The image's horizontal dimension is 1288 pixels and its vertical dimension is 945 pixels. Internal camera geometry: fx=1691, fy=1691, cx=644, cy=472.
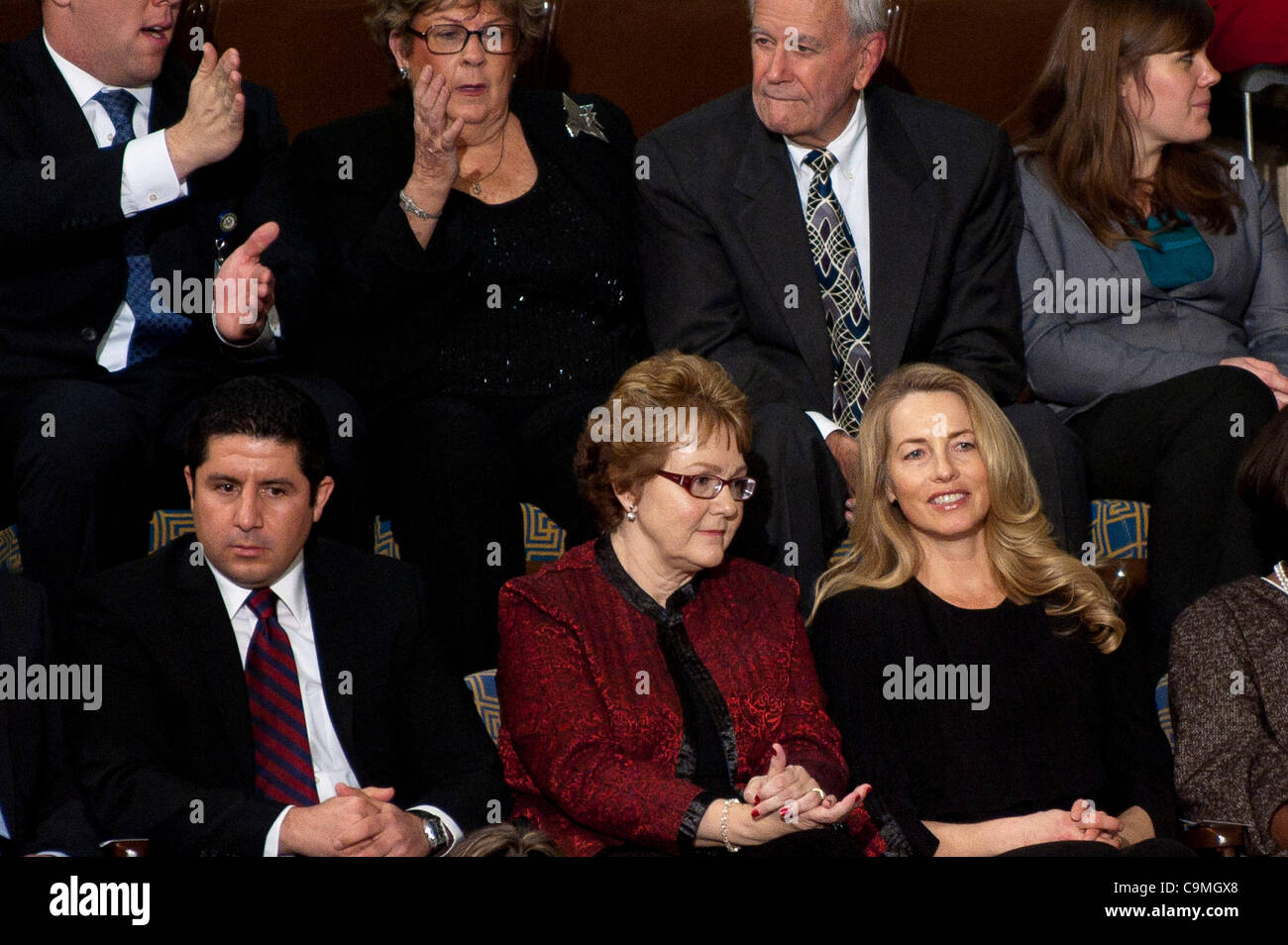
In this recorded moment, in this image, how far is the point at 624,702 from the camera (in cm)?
226

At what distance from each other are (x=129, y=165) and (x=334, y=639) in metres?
0.89

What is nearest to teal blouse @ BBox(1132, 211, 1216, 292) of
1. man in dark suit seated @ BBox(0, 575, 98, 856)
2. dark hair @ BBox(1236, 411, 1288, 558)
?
dark hair @ BBox(1236, 411, 1288, 558)

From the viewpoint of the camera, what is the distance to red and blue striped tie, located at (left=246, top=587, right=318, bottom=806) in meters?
2.29

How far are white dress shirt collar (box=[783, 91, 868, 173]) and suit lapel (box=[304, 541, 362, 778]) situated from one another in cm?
117

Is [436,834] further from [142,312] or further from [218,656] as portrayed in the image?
[142,312]

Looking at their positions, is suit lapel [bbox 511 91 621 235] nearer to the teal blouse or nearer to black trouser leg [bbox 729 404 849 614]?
black trouser leg [bbox 729 404 849 614]

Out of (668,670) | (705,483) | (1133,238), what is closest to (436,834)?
(668,670)

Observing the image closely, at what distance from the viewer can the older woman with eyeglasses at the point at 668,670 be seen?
83.9 inches

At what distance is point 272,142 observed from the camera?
297cm

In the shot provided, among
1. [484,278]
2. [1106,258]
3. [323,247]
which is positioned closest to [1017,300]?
[1106,258]

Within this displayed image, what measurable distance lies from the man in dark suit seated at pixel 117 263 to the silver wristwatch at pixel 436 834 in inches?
25.5

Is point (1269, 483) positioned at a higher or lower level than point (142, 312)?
lower

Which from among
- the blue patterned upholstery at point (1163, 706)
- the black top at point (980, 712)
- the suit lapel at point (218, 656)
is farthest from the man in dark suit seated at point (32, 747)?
the blue patterned upholstery at point (1163, 706)

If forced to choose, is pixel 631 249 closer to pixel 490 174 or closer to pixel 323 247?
pixel 490 174
